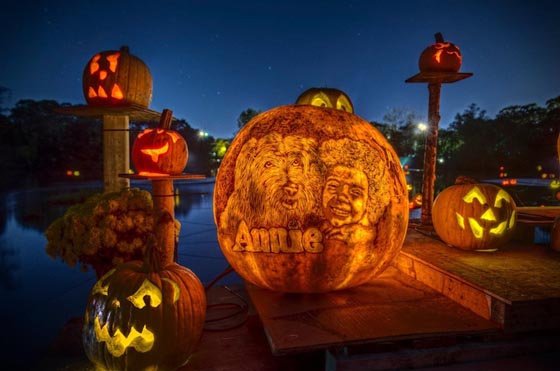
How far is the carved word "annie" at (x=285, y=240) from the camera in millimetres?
2283

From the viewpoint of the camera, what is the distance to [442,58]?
13.6ft

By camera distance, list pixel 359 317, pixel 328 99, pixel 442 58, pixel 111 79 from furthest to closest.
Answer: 1. pixel 442 58
2. pixel 111 79
3. pixel 328 99
4. pixel 359 317

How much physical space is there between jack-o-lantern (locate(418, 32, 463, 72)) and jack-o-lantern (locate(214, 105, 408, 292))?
2.26 m

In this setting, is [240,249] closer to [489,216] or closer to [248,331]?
[248,331]

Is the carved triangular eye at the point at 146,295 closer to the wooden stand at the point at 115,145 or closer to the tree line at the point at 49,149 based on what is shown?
the wooden stand at the point at 115,145

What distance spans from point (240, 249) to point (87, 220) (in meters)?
1.45

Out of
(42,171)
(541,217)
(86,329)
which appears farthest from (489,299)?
(42,171)

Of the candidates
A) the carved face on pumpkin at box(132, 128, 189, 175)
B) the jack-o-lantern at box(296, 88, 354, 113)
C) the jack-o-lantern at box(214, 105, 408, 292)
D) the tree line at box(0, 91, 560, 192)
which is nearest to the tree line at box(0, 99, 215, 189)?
the tree line at box(0, 91, 560, 192)

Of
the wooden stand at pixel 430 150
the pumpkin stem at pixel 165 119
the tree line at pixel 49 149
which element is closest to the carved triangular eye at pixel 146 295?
the pumpkin stem at pixel 165 119

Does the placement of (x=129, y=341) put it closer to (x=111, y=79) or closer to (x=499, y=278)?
(x=499, y=278)

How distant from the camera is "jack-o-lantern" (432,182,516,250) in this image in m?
3.22

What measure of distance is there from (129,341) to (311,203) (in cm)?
137

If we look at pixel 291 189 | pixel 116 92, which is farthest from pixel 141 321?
pixel 116 92

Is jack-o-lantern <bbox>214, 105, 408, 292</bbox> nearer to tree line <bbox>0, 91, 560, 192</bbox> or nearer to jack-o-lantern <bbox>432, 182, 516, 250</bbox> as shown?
jack-o-lantern <bbox>432, 182, 516, 250</bbox>
